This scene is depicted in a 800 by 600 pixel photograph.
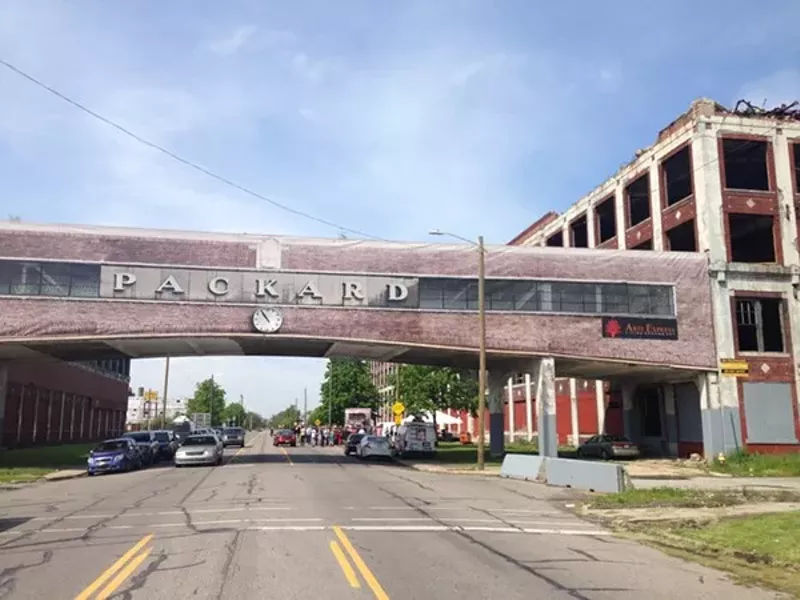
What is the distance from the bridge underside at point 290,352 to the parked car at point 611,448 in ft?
11.8

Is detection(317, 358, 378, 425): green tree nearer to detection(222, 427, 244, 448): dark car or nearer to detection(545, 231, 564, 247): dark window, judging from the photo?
detection(222, 427, 244, 448): dark car

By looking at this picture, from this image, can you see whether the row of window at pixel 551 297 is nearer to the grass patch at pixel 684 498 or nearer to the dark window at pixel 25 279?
the grass patch at pixel 684 498

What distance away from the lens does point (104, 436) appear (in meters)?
73.8

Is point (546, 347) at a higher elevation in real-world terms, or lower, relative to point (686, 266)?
lower

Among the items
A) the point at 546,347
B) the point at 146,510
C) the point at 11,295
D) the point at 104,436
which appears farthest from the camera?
the point at 104,436

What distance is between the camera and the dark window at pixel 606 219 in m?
49.1

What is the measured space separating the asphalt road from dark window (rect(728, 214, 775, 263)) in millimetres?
25215

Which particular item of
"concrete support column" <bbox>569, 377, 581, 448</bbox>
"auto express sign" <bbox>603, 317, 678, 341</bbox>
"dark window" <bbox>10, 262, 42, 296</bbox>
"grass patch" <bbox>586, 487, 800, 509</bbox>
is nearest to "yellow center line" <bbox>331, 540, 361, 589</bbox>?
"grass patch" <bbox>586, 487, 800, 509</bbox>

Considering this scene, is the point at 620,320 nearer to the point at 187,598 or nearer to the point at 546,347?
the point at 546,347

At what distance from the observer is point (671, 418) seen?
40.3m

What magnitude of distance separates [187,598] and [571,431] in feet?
159

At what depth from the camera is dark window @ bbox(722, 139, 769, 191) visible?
37.9 m

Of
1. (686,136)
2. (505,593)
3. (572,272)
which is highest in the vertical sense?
(686,136)

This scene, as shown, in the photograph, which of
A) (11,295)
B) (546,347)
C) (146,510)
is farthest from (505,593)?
(11,295)
